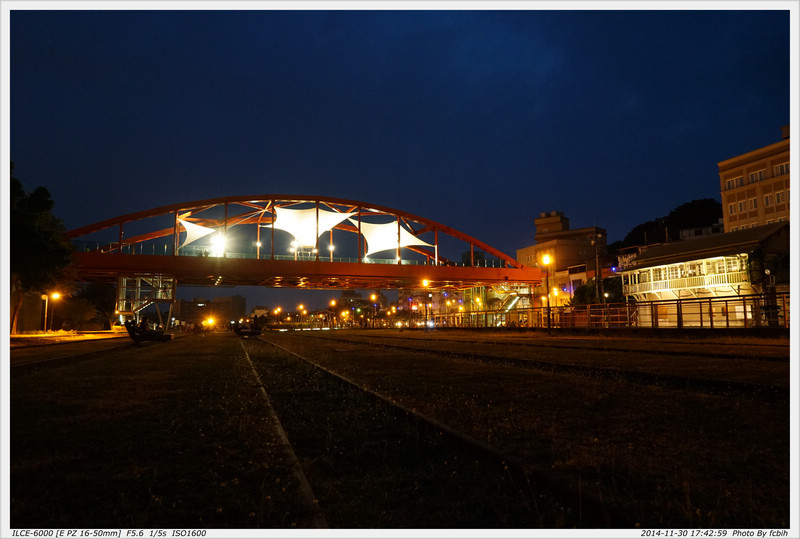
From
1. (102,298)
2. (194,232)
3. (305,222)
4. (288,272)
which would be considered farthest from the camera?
(102,298)

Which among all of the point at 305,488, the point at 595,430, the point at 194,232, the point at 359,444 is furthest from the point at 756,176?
the point at 194,232

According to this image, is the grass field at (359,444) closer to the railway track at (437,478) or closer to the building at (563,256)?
the railway track at (437,478)

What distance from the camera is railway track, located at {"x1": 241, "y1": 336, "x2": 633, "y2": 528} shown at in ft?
9.59

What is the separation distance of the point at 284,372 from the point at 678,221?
283 feet

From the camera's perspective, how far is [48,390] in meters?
8.20

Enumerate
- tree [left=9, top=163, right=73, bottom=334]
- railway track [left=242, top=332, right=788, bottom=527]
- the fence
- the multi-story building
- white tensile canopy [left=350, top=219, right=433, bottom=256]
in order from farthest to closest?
white tensile canopy [left=350, top=219, right=433, bottom=256], the multi-story building, tree [left=9, top=163, right=73, bottom=334], the fence, railway track [left=242, top=332, right=788, bottom=527]

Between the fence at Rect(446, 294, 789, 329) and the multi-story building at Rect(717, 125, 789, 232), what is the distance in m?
25.0

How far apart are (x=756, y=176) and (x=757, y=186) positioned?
1.47 meters

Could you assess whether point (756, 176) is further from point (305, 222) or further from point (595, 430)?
point (595, 430)

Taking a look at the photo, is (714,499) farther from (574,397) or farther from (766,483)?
(574,397)

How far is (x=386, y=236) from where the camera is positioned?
77812 millimetres

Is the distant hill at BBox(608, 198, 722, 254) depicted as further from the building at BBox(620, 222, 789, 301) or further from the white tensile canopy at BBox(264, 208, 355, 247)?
the white tensile canopy at BBox(264, 208, 355, 247)

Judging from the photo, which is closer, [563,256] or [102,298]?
[563,256]

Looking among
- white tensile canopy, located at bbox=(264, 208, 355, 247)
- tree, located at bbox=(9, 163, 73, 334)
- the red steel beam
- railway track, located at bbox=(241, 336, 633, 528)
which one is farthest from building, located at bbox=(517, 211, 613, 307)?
railway track, located at bbox=(241, 336, 633, 528)
